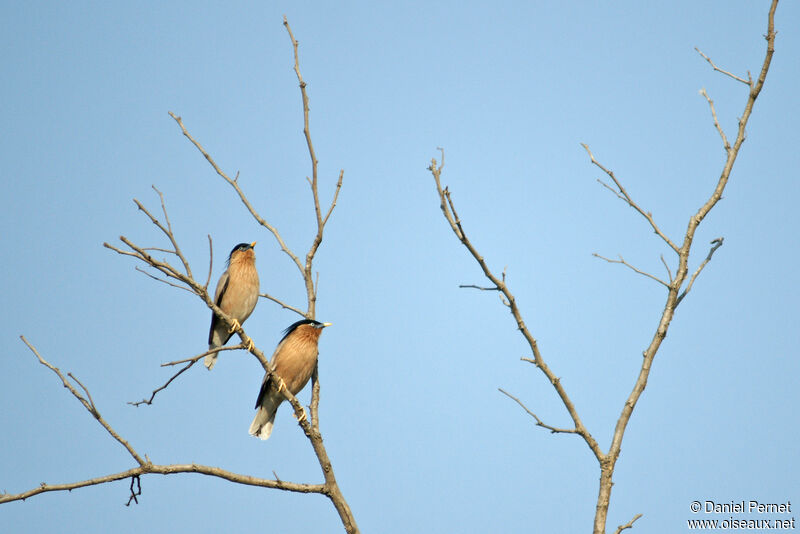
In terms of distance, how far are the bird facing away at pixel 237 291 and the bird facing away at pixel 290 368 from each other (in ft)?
3.10

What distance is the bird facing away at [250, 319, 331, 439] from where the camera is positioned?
7434 millimetres

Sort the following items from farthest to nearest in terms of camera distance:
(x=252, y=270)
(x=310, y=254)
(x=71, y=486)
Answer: (x=252, y=270) < (x=310, y=254) < (x=71, y=486)

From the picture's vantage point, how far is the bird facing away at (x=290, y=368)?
743 cm

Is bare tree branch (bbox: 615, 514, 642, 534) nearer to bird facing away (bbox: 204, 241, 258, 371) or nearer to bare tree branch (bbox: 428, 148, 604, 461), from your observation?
bare tree branch (bbox: 428, 148, 604, 461)

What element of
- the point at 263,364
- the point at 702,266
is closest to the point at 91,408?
the point at 263,364

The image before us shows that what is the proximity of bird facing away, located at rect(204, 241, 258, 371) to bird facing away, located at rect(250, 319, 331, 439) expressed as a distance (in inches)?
37.3

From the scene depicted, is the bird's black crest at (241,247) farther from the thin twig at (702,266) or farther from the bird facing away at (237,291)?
the thin twig at (702,266)

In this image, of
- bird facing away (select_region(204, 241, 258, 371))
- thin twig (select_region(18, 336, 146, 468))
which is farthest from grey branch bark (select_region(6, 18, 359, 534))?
bird facing away (select_region(204, 241, 258, 371))

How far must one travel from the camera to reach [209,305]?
4684 millimetres

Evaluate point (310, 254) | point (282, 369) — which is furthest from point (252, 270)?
point (310, 254)

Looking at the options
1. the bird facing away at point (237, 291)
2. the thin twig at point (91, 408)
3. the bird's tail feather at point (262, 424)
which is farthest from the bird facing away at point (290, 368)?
the thin twig at point (91, 408)

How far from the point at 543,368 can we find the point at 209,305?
217 cm

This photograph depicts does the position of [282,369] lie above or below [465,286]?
above

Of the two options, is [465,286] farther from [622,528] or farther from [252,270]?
[252,270]
